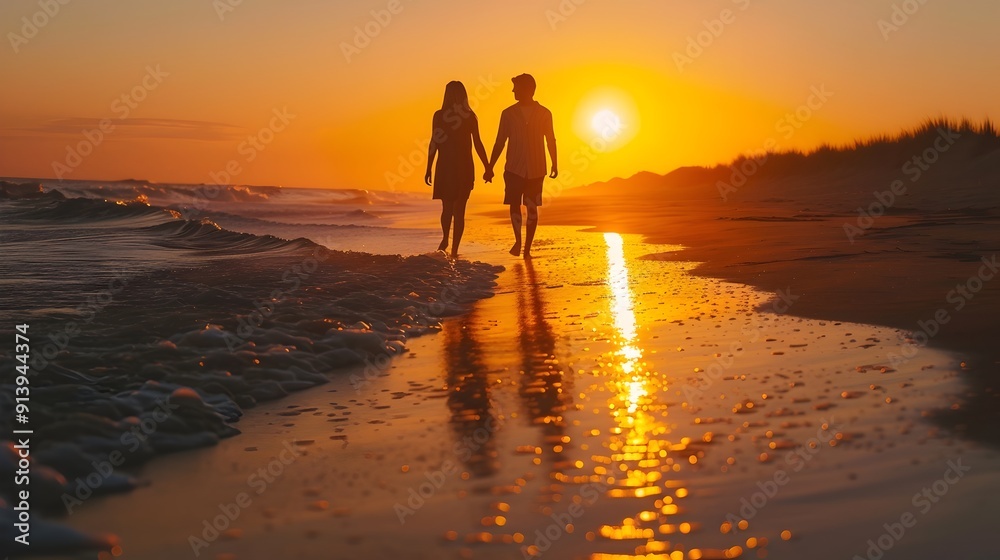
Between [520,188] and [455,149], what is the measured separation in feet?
3.45

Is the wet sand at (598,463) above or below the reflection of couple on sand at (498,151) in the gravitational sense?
below

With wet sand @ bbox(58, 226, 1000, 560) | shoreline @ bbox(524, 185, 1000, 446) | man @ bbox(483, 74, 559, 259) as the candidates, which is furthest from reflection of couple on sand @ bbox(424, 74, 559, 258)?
wet sand @ bbox(58, 226, 1000, 560)

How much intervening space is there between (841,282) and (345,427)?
4.47 metres

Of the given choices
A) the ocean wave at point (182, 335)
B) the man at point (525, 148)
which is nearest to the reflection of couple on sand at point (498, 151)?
the man at point (525, 148)

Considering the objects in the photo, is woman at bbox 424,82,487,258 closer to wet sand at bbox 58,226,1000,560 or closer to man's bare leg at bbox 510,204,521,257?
man's bare leg at bbox 510,204,521,257

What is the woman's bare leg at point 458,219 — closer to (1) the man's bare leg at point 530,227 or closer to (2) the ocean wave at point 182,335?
(1) the man's bare leg at point 530,227

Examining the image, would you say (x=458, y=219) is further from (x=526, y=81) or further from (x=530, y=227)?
(x=526, y=81)

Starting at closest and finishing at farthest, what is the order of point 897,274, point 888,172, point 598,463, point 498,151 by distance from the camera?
1. point 598,463
2. point 897,274
3. point 498,151
4. point 888,172

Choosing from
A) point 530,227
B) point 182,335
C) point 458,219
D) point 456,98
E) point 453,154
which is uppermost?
point 456,98

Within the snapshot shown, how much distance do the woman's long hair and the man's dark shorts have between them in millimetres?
1081

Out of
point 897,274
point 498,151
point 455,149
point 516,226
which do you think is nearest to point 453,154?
point 455,149

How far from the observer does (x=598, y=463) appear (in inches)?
104

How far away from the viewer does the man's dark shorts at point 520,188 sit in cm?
1132

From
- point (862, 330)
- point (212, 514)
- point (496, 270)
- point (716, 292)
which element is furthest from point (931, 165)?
point (212, 514)
